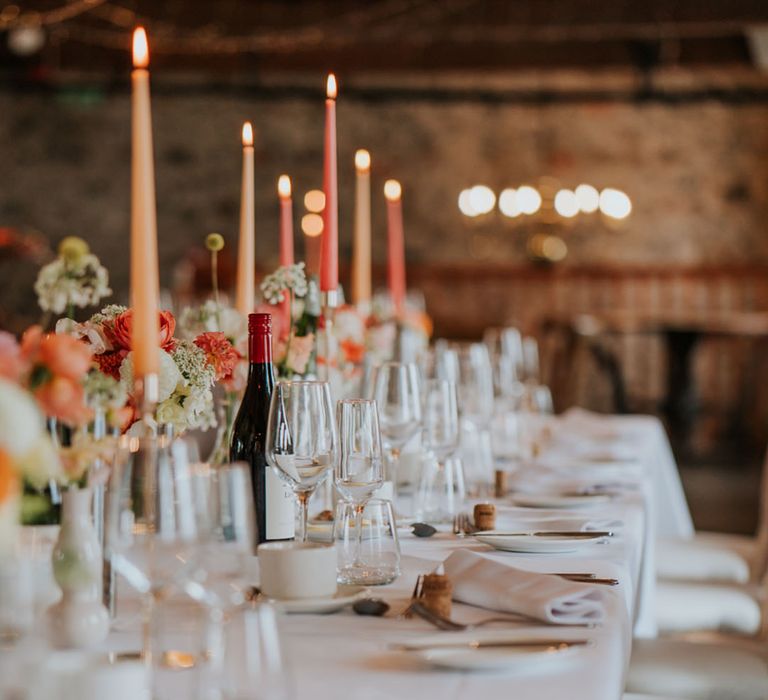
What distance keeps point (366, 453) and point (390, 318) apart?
169 cm

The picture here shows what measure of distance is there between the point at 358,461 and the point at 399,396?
37cm

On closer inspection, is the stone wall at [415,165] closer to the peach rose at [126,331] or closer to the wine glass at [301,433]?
the peach rose at [126,331]

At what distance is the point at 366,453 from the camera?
1564mm

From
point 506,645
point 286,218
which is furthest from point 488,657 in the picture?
point 286,218

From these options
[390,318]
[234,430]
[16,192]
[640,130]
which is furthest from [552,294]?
[234,430]

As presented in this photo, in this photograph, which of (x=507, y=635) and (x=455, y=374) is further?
(x=455, y=374)

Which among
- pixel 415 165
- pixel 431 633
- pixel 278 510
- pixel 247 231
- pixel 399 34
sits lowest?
pixel 431 633

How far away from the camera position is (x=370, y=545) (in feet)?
5.06

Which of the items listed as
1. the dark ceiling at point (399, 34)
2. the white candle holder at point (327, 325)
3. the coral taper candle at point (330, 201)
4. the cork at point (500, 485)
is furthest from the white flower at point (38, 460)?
the dark ceiling at point (399, 34)

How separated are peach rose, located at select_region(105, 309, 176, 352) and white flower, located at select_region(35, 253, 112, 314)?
0.38ft

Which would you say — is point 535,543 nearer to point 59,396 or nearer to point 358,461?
point 358,461

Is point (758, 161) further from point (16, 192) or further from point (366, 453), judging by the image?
point (366, 453)

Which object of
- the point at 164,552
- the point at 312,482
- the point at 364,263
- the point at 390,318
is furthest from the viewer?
the point at 390,318

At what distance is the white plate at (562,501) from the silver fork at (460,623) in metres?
0.84
